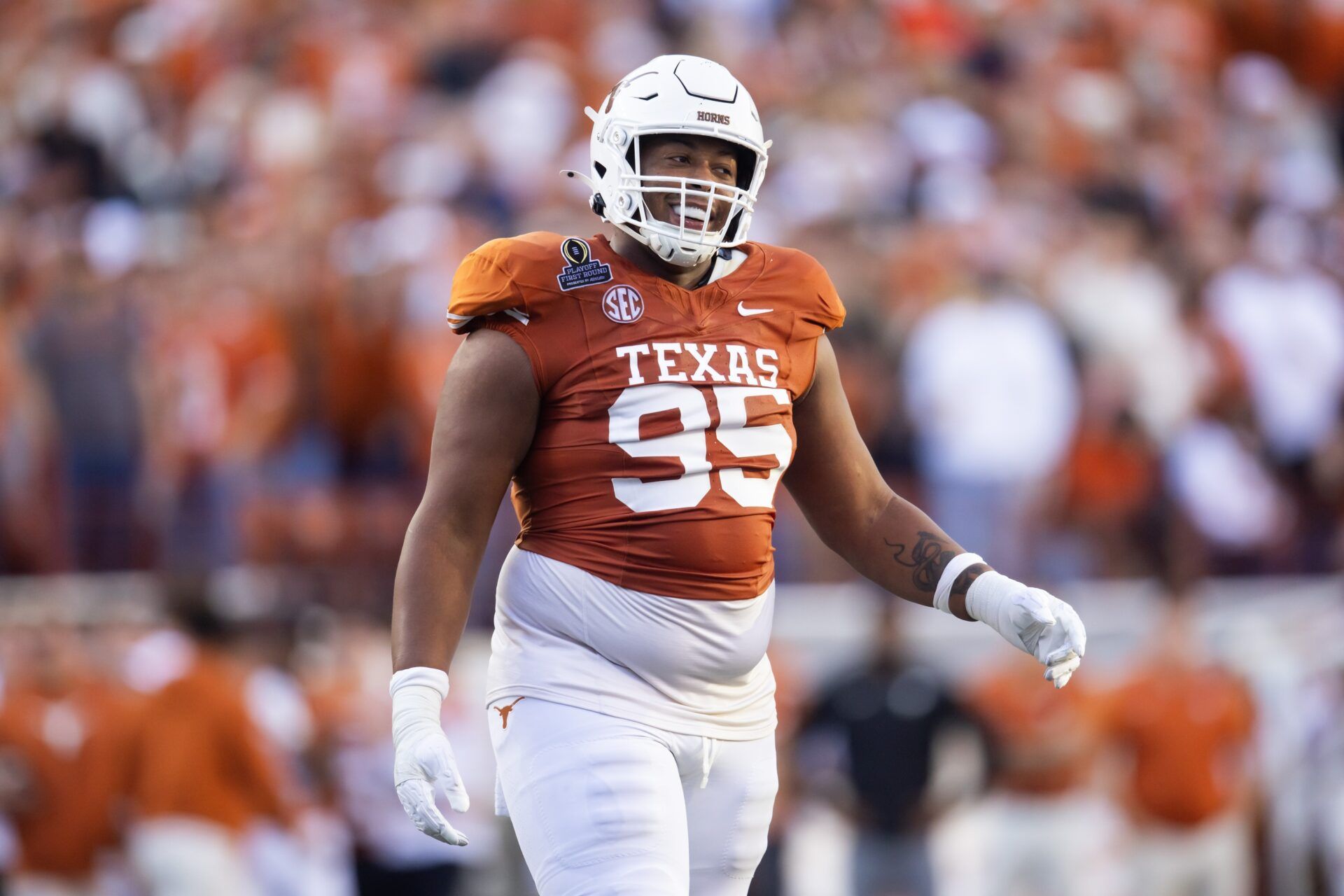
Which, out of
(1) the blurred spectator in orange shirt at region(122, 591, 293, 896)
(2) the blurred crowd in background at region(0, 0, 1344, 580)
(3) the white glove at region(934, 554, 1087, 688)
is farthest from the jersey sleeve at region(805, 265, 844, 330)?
(2) the blurred crowd in background at region(0, 0, 1344, 580)

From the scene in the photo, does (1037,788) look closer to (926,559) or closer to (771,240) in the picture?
(771,240)

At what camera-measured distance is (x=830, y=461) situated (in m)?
4.09

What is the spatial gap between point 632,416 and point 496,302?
1.10 ft

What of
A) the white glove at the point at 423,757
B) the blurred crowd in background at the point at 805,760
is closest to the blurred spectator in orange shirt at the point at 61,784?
the blurred crowd in background at the point at 805,760

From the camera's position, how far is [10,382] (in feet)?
29.4

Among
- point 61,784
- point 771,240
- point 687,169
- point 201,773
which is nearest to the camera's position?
point 687,169

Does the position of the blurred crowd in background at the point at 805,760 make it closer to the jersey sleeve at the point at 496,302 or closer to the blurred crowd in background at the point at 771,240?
the blurred crowd in background at the point at 771,240

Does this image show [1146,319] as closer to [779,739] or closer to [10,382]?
[779,739]

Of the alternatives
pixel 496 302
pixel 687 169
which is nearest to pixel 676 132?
pixel 687 169

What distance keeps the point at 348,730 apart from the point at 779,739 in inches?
73.6

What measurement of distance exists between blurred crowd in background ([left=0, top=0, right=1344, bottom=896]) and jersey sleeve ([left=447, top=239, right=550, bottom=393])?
176 inches

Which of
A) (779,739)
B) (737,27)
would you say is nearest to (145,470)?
(779,739)

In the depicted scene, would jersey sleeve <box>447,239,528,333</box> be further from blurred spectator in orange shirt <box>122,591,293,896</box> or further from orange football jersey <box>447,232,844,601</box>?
blurred spectator in orange shirt <box>122,591,293,896</box>

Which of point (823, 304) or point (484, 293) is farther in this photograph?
point (823, 304)
